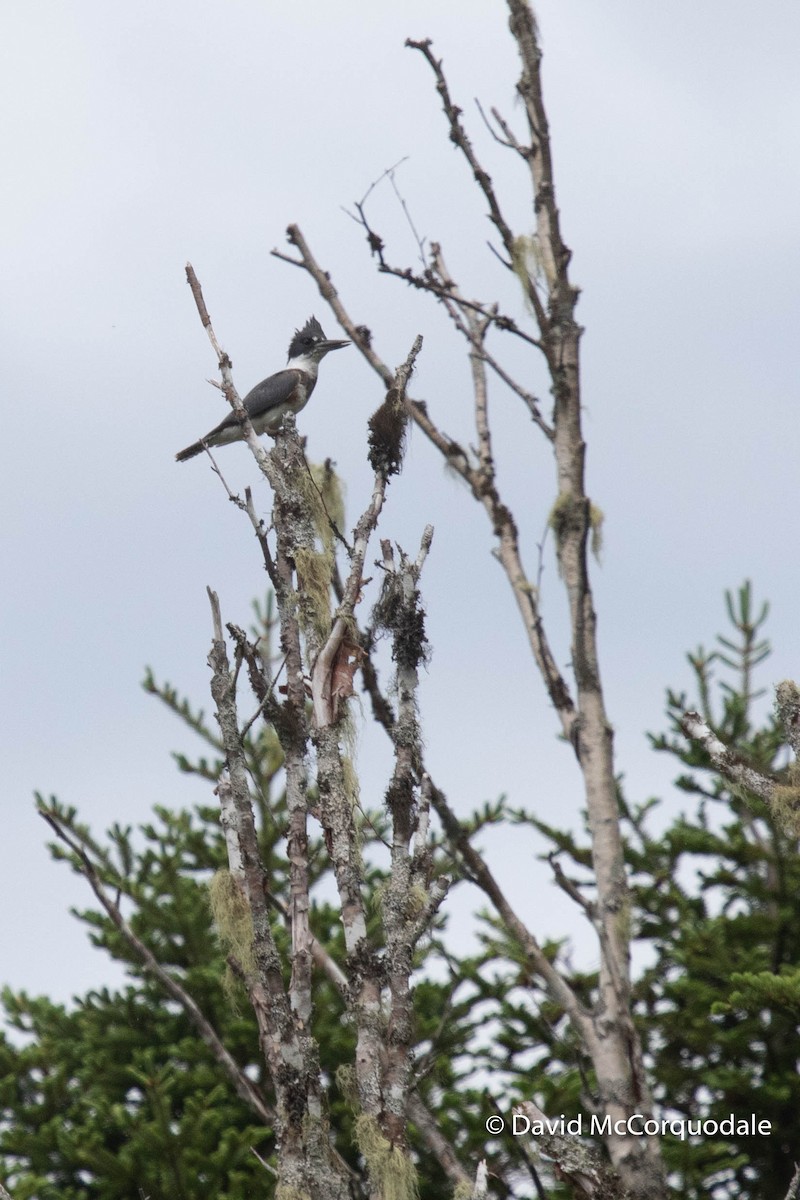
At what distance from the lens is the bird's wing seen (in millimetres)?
11227

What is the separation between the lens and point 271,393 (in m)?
11.3

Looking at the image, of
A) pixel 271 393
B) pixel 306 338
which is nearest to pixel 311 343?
pixel 306 338

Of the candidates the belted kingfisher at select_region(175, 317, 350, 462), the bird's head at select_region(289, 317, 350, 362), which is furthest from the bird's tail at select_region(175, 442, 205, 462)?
the bird's head at select_region(289, 317, 350, 362)

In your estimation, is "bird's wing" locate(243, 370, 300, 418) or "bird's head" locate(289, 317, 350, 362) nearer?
"bird's wing" locate(243, 370, 300, 418)

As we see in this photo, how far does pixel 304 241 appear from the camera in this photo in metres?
11.8

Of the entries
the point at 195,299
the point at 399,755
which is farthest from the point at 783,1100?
the point at 195,299

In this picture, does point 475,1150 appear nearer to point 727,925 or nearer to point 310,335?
point 727,925

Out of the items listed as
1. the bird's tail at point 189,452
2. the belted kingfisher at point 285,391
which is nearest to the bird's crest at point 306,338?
the belted kingfisher at point 285,391

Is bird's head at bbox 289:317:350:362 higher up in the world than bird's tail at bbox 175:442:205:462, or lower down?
higher up

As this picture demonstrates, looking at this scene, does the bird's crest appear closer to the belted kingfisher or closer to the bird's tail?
the belted kingfisher

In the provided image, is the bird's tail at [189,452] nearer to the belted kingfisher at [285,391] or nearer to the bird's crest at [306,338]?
the belted kingfisher at [285,391]

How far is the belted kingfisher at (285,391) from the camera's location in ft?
36.8

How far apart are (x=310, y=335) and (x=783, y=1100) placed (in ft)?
22.9

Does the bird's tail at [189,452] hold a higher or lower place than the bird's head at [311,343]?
lower
